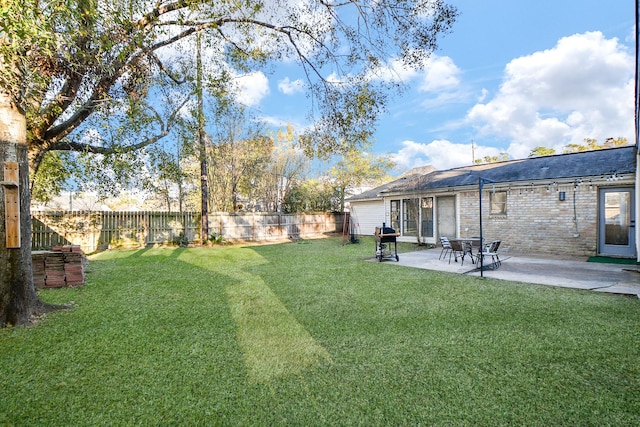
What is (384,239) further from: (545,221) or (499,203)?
(545,221)

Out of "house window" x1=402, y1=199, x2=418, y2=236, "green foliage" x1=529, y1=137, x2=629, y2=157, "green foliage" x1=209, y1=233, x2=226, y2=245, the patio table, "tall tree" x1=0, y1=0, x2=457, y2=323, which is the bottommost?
"green foliage" x1=209, y1=233, x2=226, y2=245

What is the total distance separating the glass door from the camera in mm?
8180

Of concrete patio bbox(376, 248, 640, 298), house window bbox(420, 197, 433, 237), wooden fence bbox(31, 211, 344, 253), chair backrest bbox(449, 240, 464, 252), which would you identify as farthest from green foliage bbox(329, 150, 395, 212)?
chair backrest bbox(449, 240, 464, 252)

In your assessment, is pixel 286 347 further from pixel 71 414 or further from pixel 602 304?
pixel 602 304

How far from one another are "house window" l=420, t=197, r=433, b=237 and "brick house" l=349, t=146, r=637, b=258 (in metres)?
Result: 0.01

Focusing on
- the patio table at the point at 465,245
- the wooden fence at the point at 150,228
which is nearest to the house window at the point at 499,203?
the patio table at the point at 465,245

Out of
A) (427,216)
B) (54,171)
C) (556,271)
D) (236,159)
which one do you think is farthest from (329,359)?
(236,159)

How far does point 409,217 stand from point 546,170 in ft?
18.4

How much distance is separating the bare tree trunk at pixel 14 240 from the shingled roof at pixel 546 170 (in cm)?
1240

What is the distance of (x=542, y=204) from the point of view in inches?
379

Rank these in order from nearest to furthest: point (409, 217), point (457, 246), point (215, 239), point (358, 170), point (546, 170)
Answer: point (457, 246) < point (546, 170) < point (409, 217) < point (215, 239) < point (358, 170)

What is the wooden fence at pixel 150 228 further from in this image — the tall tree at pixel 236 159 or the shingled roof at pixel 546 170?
the shingled roof at pixel 546 170

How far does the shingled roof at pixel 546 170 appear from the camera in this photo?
A: 28.8 ft

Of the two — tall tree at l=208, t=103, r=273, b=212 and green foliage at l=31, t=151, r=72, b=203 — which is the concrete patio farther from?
tall tree at l=208, t=103, r=273, b=212
